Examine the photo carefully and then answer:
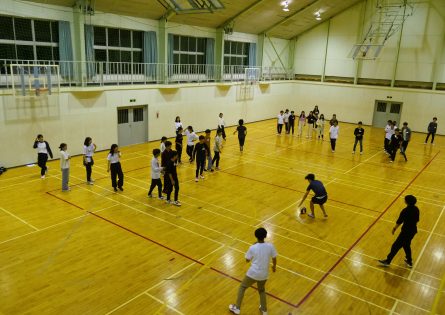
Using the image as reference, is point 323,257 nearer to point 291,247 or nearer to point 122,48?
point 291,247

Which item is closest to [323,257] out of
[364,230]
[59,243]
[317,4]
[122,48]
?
[364,230]

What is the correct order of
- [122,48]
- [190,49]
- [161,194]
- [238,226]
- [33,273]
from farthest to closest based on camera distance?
[190,49] < [122,48] < [161,194] < [238,226] < [33,273]

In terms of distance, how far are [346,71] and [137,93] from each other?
56.5 ft

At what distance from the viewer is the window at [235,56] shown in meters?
24.4

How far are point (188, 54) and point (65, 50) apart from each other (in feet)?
26.5

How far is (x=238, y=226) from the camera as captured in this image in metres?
9.41

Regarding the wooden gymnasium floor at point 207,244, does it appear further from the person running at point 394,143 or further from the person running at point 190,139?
the person running at point 394,143

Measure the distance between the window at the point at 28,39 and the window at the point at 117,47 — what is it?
6.69 ft

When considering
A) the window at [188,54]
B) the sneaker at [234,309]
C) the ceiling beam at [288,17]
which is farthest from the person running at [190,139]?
the ceiling beam at [288,17]

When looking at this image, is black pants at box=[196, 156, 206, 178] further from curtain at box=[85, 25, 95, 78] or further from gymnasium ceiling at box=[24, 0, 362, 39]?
gymnasium ceiling at box=[24, 0, 362, 39]

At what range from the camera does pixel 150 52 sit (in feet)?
60.5

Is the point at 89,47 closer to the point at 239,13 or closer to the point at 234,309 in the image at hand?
the point at 239,13

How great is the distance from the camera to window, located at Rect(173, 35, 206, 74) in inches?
813

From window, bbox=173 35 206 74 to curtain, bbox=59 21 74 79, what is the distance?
21.2 feet
